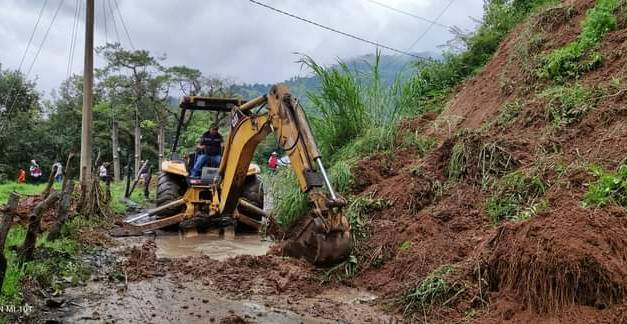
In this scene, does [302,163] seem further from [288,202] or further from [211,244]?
[211,244]

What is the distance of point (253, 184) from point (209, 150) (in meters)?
0.97

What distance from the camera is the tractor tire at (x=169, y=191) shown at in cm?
866

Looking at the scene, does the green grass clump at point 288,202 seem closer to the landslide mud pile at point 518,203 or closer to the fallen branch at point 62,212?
the landslide mud pile at point 518,203

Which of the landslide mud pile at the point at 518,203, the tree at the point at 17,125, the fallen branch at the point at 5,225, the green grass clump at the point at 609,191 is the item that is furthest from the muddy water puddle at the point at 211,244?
the tree at the point at 17,125

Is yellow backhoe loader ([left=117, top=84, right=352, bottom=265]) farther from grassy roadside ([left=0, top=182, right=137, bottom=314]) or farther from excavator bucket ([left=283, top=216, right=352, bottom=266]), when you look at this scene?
grassy roadside ([left=0, top=182, right=137, bottom=314])

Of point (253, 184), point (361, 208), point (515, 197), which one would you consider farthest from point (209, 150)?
point (515, 197)

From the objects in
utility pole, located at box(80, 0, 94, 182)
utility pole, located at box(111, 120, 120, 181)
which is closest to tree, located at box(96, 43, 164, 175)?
utility pole, located at box(111, 120, 120, 181)

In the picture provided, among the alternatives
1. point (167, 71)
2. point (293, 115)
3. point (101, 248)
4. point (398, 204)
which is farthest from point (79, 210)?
point (167, 71)

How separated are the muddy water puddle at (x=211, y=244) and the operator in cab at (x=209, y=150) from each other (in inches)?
48.3

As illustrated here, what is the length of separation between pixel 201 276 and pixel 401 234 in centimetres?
213

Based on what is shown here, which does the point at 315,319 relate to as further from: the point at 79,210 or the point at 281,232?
the point at 79,210

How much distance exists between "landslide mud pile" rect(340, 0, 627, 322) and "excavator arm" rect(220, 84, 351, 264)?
47 cm

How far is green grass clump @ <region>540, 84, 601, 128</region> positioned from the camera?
17.9ft

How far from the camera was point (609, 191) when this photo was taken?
3930 millimetres
